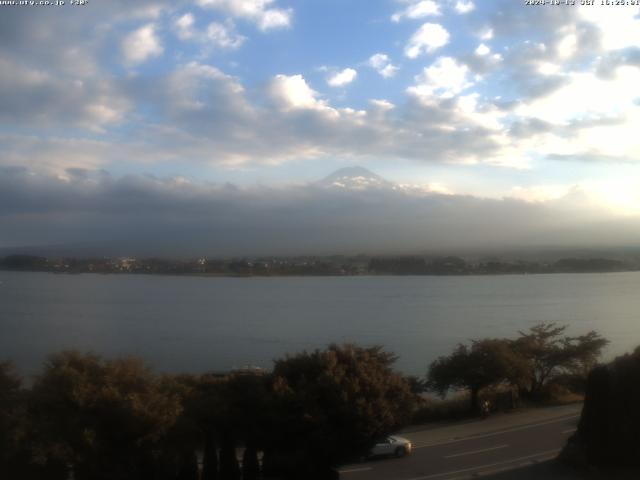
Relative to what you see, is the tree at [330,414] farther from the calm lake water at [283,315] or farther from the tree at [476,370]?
the tree at [476,370]

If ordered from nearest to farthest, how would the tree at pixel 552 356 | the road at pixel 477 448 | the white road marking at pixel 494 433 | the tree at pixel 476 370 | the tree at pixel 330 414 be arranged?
the tree at pixel 330 414 < the road at pixel 477 448 < the white road marking at pixel 494 433 < the tree at pixel 476 370 < the tree at pixel 552 356

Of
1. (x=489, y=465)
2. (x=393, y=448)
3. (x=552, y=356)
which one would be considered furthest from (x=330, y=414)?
(x=552, y=356)

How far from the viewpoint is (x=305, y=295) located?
1836 inches

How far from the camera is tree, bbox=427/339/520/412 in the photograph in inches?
542

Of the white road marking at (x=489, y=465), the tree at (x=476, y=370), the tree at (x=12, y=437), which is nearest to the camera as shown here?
the tree at (x=12, y=437)

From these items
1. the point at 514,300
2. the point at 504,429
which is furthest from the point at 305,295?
the point at 504,429

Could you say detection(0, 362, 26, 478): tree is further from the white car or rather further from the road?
the white car

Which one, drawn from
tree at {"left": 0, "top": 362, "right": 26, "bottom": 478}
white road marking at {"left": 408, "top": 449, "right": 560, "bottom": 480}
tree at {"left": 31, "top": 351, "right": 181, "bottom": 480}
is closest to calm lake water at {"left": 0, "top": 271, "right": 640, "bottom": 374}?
tree at {"left": 0, "top": 362, "right": 26, "bottom": 478}

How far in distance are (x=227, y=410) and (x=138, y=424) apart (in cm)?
127

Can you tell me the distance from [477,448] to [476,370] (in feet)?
12.6

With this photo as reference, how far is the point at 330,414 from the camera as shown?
24.3 ft

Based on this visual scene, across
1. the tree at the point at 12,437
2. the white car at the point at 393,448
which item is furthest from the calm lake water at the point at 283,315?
the tree at the point at 12,437

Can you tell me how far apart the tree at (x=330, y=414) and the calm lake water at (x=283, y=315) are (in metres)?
5.75

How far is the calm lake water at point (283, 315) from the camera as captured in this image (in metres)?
23.8
